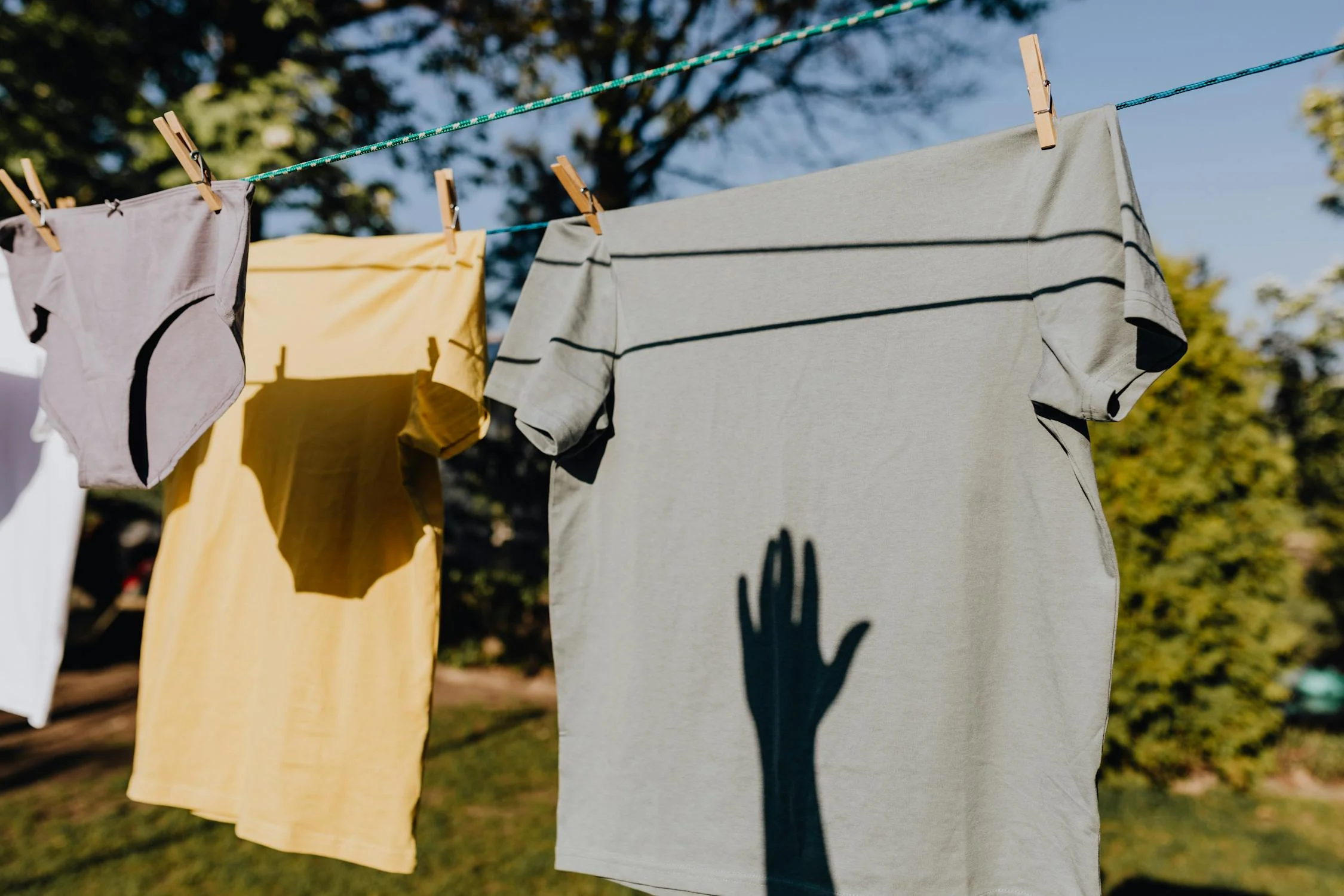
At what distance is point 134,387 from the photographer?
5.84ft

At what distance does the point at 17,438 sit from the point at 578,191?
1.70 m

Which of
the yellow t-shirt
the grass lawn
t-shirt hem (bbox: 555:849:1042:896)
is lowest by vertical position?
the grass lawn

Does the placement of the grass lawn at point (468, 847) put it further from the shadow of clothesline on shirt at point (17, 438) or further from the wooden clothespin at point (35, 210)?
the wooden clothespin at point (35, 210)

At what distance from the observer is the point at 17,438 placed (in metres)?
2.28

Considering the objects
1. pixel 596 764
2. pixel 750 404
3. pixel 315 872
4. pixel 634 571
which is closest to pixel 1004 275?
pixel 750 404

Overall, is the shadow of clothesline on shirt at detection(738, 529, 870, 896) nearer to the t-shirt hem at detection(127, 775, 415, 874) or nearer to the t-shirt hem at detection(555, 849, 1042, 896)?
the t-shirt hem at detection(555, 849, 1042, 896)

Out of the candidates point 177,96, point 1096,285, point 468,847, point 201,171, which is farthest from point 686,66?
point 177,96

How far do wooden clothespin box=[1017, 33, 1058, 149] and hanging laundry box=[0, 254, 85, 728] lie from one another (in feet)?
7.76

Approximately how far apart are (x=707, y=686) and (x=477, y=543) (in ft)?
20.4

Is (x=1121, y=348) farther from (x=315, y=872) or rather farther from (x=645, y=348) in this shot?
(x=315, y=872)

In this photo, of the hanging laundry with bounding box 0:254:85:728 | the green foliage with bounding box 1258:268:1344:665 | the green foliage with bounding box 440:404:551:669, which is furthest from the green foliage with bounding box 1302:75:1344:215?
the hanging laundry with bounding box 0:254:85:728

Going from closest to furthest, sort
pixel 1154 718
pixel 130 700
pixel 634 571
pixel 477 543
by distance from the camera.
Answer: pixel 634 571
pixel 1154 718
pixel 130 700
pixel 477 543

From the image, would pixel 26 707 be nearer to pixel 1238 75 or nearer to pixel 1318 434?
pixel 1238 75

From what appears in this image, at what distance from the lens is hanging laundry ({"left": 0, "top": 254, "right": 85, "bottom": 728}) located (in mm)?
2193
